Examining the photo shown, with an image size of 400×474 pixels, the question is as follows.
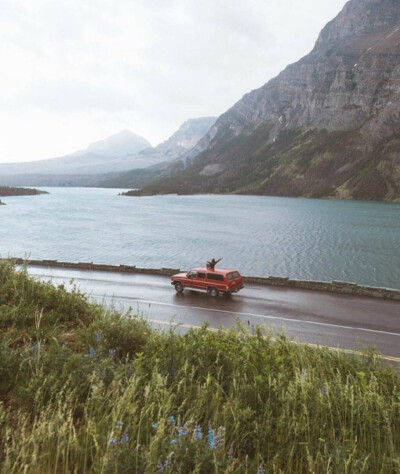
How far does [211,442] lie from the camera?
11.7ft

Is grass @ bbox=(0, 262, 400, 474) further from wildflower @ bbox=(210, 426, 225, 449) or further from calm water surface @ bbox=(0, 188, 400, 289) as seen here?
calm water surface @ bbox=(0, 188, 400, 289)

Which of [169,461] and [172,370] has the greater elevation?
[169,461]

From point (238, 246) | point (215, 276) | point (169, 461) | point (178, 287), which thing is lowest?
point (238, 246)

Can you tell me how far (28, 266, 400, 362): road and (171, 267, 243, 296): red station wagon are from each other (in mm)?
619

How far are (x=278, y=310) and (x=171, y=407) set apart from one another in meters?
18.6

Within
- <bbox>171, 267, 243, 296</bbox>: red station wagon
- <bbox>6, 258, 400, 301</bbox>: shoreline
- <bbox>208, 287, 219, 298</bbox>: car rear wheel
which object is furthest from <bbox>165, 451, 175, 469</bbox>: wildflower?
<bbox>6, 258, 400, 301</bbox>: shoreline

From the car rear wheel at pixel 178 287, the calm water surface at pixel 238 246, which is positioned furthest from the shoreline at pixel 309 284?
the calm water surface at pixel 238 246

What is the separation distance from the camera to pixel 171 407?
443 cm

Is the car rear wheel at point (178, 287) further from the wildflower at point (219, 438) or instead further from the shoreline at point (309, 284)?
the wildflower at point (219, 438)

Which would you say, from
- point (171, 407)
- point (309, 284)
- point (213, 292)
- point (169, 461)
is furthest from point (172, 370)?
point (309, 284)

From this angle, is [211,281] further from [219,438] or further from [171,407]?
[219,438]

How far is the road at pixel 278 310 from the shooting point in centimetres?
1781

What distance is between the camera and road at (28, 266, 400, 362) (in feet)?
58.4

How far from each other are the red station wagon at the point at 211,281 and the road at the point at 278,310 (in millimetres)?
619
